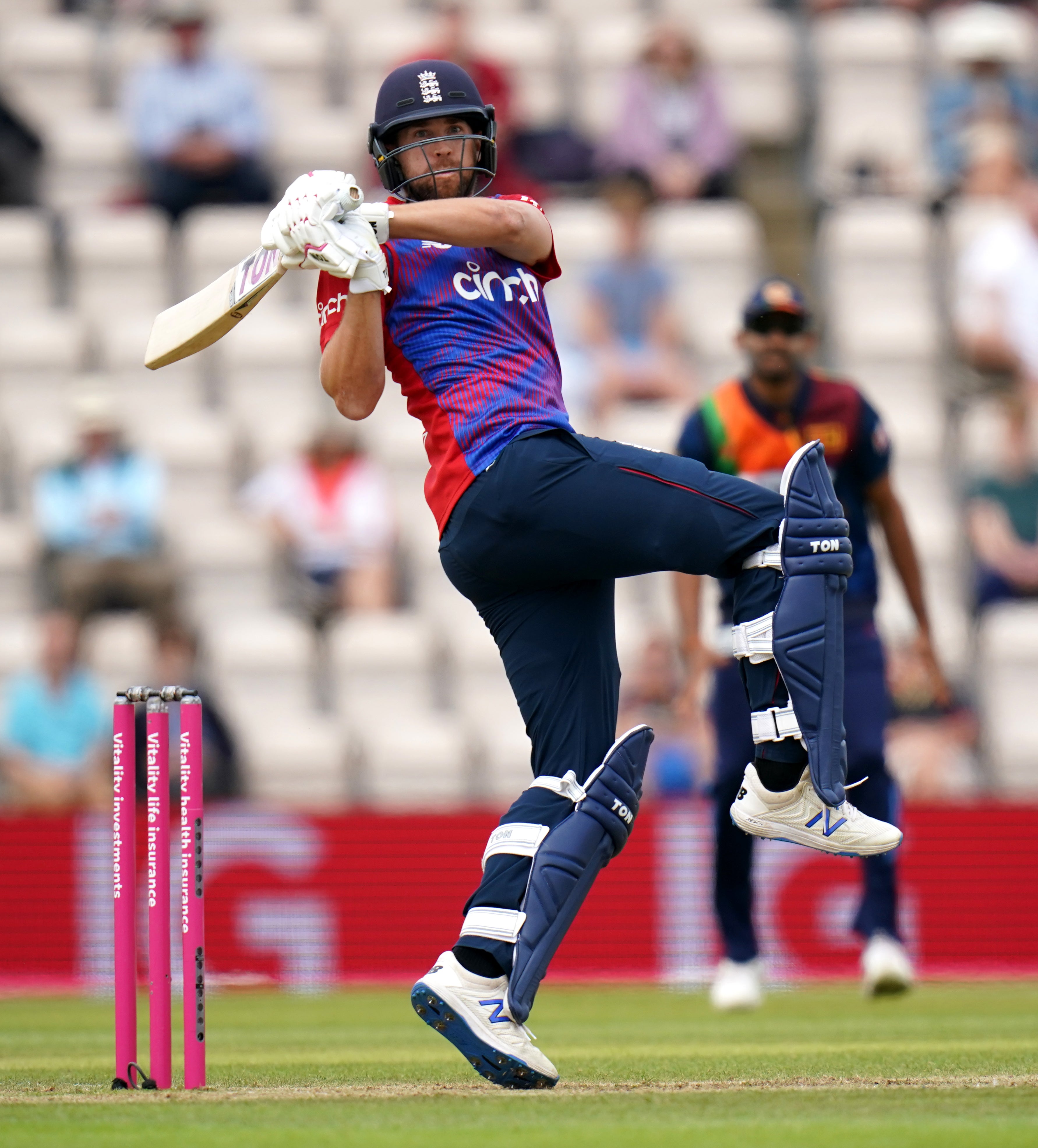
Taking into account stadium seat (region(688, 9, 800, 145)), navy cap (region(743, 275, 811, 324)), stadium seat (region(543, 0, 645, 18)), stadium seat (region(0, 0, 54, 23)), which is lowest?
navy cap (region(743, 275, 811, 324))

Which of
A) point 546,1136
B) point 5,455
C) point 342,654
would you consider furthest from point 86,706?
point 546,1136

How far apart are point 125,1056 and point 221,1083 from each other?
0.90ft

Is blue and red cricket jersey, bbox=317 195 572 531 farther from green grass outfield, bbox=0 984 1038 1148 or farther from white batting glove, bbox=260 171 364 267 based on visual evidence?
green grass outfield, bbox=0 984 1038 1148

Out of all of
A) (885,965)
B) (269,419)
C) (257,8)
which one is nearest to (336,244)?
(885,965)

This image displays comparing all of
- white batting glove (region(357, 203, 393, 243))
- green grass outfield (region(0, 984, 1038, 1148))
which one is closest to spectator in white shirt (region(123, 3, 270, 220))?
green grass outfield (region(0, 984, 1038, 1148))

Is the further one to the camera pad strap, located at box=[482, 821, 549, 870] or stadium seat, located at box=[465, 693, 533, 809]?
stadium seat, located at box=[465, 693, 533, 809]

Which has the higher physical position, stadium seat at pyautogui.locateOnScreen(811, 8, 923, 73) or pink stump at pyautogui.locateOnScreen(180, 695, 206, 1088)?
stadium seat at pyautogui.locateOnScreen(811, 8, 923, 73)

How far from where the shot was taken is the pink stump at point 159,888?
3.94 meters

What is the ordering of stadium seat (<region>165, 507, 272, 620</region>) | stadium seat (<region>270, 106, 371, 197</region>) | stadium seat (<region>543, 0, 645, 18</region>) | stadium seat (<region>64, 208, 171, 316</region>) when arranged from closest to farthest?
stadium seat (<region>165, 507, 272, 620</region>) → stadium seat (<region>64, 208, 171, 316</region>) → stadium seat (<region>270, 106, 371, 197</region>) → stadium seat (<region>543, 0, 645, 18</region>)

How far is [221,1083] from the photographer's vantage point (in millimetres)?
4223

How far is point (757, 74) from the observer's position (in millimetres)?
13141

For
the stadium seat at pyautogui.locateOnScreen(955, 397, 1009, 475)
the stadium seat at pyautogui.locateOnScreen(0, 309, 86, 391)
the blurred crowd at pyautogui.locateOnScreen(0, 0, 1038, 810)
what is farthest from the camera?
the stadium seat at pyautogui.locateOnScreen(0, 309, 86, 391)

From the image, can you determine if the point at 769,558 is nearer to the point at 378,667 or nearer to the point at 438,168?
the point at 438,168

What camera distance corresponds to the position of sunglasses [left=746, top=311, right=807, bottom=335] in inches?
263
